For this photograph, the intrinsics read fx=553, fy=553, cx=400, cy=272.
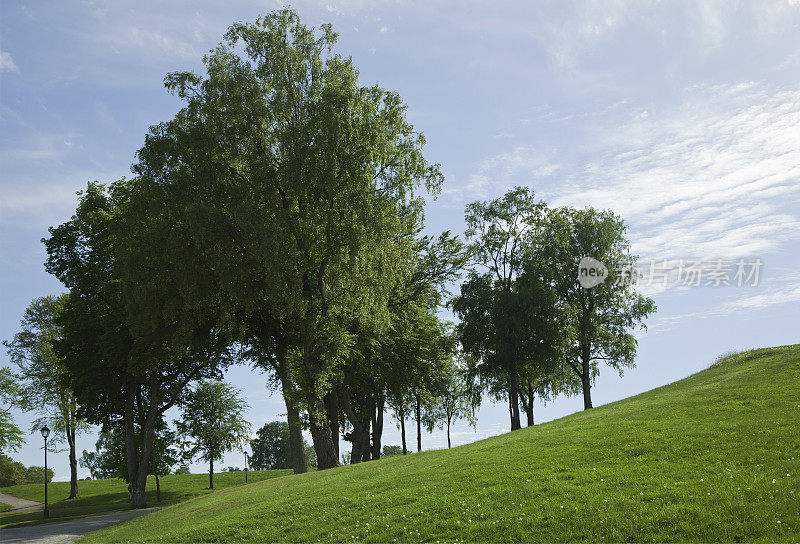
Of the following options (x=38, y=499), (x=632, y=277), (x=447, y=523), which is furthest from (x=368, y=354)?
(x=38, y=499)

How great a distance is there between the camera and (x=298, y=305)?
29891 millimetres

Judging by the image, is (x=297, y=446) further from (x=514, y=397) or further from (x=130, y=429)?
(x=514, y=397)

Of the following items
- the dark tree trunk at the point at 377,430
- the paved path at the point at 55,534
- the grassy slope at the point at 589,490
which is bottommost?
the paved path at the point at 55,534

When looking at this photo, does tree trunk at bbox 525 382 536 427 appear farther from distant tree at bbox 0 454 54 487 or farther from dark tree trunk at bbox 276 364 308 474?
distant tree at bbox 0 454 54 487

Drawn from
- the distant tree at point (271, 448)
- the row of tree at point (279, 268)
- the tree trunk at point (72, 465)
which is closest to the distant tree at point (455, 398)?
the row of tree at point (279, 268)

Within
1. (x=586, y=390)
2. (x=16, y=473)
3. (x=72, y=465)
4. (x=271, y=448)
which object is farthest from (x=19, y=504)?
(x=271, y=448)

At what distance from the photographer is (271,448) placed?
118 metres

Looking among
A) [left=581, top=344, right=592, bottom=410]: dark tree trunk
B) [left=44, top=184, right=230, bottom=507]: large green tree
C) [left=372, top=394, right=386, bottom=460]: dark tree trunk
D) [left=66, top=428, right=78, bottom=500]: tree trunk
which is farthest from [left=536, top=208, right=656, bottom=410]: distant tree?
[left=66, top=428, right=78, bottom=500]: tree trunk

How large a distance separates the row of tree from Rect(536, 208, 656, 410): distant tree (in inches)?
103

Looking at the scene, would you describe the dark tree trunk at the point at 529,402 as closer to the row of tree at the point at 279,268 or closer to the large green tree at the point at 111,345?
the row of tree at the point at 279,268

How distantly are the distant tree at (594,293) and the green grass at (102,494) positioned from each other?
111 feet

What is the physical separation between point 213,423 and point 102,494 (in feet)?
38.1

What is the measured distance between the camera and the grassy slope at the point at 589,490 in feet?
34.2

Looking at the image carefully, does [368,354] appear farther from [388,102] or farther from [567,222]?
[567,222]
